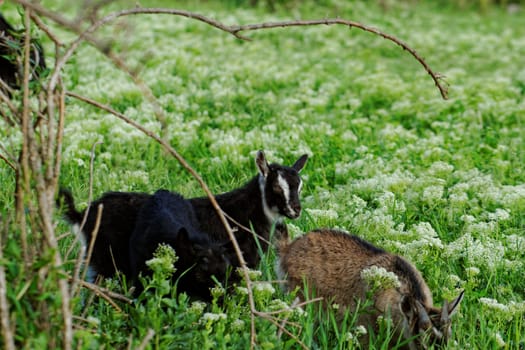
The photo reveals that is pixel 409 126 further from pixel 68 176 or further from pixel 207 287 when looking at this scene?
pixel 207 287

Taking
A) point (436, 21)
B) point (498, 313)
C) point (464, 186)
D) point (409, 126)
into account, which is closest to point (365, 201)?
point (464, 186)

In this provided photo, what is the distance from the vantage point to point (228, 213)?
6191 mm

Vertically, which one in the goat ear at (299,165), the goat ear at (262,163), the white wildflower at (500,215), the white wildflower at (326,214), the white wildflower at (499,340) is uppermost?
the goat ear at (262,163)

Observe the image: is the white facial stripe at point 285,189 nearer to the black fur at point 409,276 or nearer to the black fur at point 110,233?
the black fur at point 110,233

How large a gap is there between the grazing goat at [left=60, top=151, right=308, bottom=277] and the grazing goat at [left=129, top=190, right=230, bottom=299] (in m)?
0.19

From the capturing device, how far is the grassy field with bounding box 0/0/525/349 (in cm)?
428

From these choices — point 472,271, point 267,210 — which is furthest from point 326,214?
point 472,271

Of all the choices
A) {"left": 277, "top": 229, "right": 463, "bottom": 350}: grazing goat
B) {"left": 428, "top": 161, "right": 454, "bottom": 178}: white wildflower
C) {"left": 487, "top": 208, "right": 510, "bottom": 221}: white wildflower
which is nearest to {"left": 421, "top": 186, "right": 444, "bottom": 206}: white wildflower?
{"left": 487, "top": 208, "right": 510, "bottom": 221}: white wildflower

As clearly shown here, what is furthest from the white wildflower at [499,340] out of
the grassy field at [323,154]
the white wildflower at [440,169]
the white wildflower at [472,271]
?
the white wildflower at [440,169]

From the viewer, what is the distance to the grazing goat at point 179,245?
4676 millimetres

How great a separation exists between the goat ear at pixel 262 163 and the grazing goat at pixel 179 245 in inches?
29.8

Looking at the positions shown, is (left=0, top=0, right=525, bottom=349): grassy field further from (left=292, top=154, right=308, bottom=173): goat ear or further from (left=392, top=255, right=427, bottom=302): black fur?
(left=292, top=154, right=308, bottom=173): goat ear

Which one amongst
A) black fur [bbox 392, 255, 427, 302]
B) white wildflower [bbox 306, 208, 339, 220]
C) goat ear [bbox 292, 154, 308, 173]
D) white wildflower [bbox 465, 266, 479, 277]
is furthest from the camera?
goat ear [bbox 292, 154, 308, 173]

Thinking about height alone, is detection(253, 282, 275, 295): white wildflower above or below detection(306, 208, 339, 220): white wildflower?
above
